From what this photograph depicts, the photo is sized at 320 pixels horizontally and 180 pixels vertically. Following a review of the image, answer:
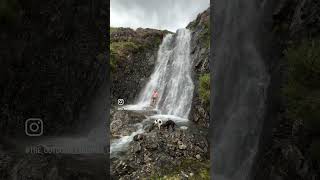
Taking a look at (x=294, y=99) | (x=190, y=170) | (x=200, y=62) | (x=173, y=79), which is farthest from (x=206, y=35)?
(x=294, y=99)

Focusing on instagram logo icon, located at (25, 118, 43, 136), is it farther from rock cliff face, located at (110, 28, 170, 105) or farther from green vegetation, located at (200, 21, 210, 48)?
green vegetation, located at (200, 21, 210, 48)

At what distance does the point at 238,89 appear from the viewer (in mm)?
10148

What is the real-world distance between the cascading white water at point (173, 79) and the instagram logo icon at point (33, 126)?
9121 millimetres

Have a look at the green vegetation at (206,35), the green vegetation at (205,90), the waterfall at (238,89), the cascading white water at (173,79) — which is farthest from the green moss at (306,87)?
the green vegetation at (206,35)

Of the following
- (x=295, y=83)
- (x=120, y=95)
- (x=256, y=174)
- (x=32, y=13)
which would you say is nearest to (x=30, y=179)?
(x=32, y=13)

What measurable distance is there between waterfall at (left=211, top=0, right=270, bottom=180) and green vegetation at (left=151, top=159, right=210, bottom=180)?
1.16 m

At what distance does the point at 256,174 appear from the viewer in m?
8.15

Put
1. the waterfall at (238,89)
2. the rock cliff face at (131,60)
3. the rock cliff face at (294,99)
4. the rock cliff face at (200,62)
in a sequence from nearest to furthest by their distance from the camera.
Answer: the rock cliff face at (294,99)
the waterfall at (238,89)
the rock cliff face at (200,62)
the rock cliff face at (131,60)

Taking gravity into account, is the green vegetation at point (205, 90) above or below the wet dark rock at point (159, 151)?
above

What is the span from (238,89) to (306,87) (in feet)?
16.4

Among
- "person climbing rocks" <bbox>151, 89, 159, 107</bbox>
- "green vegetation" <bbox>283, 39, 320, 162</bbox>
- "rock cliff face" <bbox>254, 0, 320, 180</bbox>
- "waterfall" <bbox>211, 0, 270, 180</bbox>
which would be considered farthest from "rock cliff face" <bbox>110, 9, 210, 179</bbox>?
"green vegetation" <bbox>283, 39, 320, 162</bbox>

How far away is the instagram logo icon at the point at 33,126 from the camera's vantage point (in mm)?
10012

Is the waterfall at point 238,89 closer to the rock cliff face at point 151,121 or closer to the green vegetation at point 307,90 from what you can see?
the rock cliff face at point 151,121

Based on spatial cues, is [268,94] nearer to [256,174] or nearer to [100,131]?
[256,174]
